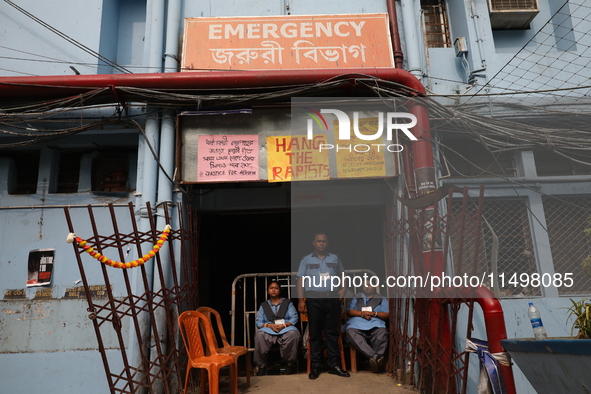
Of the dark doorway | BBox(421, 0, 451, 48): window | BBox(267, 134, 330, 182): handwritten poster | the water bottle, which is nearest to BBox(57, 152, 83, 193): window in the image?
the dark doorway

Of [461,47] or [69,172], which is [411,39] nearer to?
[461,47]

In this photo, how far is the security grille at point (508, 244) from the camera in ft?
20.5

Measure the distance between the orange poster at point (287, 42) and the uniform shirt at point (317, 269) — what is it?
270 centimetres

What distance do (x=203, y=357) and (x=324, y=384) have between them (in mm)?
1499

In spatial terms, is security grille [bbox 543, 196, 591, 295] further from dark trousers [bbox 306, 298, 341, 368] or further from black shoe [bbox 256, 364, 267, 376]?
black shoe [bbox 256, 364, 267, 376]

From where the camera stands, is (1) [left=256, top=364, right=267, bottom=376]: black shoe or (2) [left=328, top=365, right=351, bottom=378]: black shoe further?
(1) [left=256, top=364, right=267, bottom=376]: black shoe

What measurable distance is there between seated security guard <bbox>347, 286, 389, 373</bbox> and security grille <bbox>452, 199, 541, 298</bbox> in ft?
3.97

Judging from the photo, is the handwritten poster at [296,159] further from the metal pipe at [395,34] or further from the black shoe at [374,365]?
the black shoe at [374,365]

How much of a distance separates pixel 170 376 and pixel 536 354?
399cm

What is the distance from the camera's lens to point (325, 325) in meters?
6.00

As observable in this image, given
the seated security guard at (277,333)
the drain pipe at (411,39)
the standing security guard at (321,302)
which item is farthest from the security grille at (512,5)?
the seated security guard at (277,333)

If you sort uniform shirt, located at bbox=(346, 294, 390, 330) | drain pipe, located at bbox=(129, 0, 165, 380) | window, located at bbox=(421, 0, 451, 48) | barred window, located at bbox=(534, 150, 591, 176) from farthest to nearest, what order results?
window, located at bbox=(421, 0, 451, 48), barred window, located at bbox=(534, 150, 591, 176), uniform shirt, located at bbox=(346, 294, 390, 330), drain pipe, located at bbox=(129, 0, 165, 380)

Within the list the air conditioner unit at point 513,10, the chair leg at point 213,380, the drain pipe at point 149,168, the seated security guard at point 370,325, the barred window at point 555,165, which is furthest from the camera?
the air conditioner unit at point 513,10

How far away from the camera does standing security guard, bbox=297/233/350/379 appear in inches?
230
